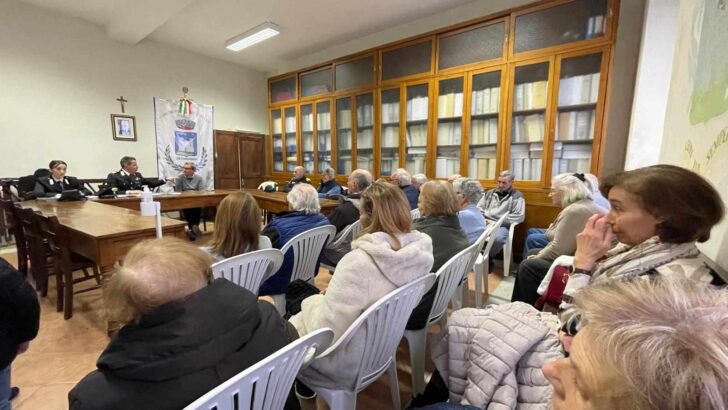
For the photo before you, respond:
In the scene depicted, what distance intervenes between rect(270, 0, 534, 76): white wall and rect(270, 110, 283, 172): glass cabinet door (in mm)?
1071

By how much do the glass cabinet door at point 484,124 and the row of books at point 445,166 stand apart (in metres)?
0.19

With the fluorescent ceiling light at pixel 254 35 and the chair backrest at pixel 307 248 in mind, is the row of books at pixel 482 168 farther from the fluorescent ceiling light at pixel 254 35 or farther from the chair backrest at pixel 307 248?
the fluorescent ceiling light at pixel 254 35

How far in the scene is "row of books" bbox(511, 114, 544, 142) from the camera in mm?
3344

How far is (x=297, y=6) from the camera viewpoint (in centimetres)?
397

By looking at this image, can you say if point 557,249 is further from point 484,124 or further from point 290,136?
point 290,136

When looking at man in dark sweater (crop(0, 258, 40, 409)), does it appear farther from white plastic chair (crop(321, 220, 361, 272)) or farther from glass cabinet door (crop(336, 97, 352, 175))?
glass cabinet door (crop(336, 97, 352, 175))

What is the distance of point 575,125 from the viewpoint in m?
3.17

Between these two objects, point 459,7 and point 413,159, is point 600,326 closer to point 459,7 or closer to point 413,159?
point 413,159

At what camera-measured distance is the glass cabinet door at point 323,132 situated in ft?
17.1

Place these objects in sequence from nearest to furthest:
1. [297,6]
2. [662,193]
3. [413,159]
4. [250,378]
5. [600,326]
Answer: [600,326]
[250,378]
[662,193]
[297,6]
[413,159]

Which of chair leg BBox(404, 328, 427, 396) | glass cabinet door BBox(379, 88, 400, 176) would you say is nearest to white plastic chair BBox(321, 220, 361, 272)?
chair leg BBox(404, 328, 427, 396)

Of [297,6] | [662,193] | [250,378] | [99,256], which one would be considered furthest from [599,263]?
[297,6]

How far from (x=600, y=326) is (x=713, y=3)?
145 cm

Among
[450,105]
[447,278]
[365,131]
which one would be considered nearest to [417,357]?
[447,278]
